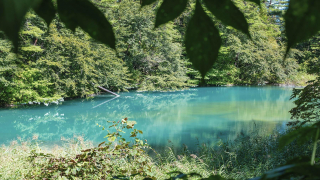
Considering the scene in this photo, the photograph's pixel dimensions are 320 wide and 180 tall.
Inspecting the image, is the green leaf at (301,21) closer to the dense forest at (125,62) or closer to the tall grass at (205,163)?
the tall grass at (205,163)

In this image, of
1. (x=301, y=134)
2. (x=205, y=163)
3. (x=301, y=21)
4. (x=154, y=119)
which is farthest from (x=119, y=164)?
(x=154, y=119)

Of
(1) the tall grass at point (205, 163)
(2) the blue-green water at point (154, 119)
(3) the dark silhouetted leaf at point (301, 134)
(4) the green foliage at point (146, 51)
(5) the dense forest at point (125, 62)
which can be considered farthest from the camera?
(4) the green foliage at point (146, 51)

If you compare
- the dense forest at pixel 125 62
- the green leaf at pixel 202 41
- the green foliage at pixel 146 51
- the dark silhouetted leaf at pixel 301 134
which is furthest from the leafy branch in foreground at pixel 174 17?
the green foliage at pixel 146 51

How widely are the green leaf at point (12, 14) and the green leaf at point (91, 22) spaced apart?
2.0 inches

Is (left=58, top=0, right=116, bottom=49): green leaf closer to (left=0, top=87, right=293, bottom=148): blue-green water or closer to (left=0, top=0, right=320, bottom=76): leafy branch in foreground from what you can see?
(left=0, top=0, right=320, bottom=76): leafy branch in foreground

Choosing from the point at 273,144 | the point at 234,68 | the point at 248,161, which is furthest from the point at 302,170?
the point at 234,68

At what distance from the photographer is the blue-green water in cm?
684

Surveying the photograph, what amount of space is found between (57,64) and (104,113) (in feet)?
10.9

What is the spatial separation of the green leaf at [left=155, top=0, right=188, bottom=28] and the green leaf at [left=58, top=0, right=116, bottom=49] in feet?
0.16

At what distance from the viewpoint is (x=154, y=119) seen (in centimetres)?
901

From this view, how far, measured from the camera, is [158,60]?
16422 millimetres

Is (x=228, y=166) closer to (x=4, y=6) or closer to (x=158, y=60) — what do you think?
(x=4, y=6)

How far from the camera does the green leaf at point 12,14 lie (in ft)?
0.59

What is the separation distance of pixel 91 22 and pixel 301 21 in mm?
181
